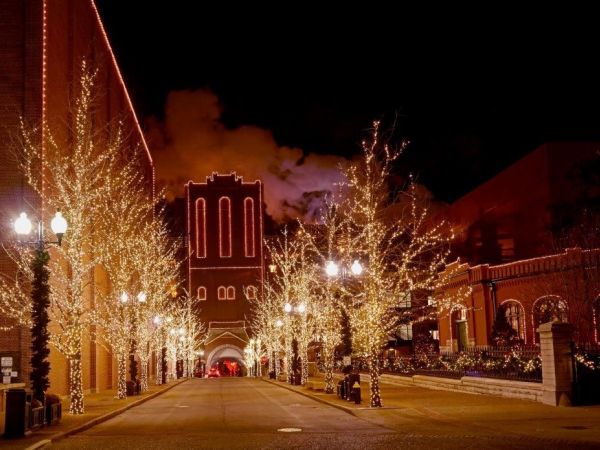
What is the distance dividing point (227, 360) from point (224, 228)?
22.2 metres

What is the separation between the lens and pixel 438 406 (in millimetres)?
25172

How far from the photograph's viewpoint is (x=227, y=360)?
11700cm

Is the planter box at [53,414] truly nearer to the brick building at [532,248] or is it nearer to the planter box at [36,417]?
the planter box at [36,417]

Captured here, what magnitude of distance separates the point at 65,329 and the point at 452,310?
124 feet

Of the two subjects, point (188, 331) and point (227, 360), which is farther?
point (227, 360)

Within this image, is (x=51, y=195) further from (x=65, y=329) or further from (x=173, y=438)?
(x=173, y=438)

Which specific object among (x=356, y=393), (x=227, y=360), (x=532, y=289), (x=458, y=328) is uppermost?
(x=532, y=289)

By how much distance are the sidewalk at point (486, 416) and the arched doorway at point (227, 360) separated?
8050 cm

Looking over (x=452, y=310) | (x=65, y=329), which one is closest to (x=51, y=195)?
(x=65, y=329)

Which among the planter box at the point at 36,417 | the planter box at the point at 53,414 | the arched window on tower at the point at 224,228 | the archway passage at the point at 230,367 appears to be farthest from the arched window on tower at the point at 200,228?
the planter box at the point at 36,417

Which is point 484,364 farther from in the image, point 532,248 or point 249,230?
point 249,230

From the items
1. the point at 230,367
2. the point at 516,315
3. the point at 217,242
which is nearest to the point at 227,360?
the point at 230,367

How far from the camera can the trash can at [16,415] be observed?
1842cm

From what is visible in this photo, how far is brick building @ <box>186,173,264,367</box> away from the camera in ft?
346
